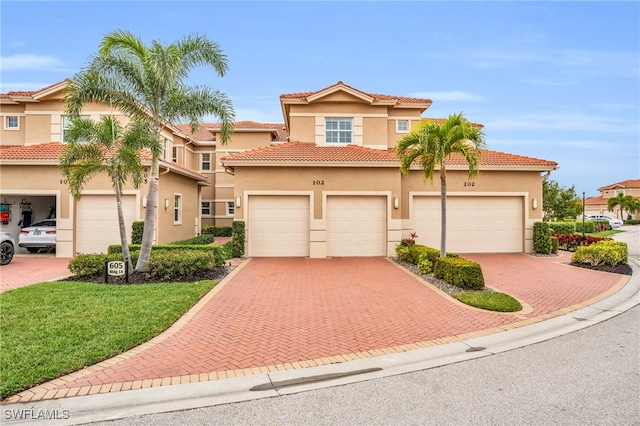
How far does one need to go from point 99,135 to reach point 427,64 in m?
17.4

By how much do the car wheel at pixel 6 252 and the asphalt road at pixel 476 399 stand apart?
13064 mm

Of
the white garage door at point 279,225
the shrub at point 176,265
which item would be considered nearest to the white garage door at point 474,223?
the white garage door at point 279,225

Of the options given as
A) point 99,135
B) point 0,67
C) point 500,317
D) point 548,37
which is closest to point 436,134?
point 500,317

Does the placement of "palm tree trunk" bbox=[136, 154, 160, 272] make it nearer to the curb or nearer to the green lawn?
the green lawn

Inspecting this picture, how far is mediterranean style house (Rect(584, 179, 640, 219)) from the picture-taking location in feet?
183

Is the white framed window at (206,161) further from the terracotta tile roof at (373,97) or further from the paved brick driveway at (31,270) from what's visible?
the paved brick driveway at (31,270)

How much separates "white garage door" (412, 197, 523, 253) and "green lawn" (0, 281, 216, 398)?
10238mm

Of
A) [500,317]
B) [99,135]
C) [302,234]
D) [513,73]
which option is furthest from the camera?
[513,73]

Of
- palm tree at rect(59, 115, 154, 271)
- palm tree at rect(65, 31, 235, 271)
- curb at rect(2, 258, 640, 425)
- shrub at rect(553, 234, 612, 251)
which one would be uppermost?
palm tree at rect(65, 31, 235, 271)

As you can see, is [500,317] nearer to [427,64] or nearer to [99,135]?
[99,135]

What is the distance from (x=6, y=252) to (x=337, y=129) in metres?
14.3

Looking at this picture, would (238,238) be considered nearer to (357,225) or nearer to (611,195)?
(357,225)

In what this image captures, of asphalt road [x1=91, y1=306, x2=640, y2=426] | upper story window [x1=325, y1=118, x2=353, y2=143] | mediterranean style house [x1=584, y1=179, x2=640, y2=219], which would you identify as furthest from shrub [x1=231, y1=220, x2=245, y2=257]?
mediterranean style house [x1=584, y1=179, x2=640, y2=219]

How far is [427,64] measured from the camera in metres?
20.0
